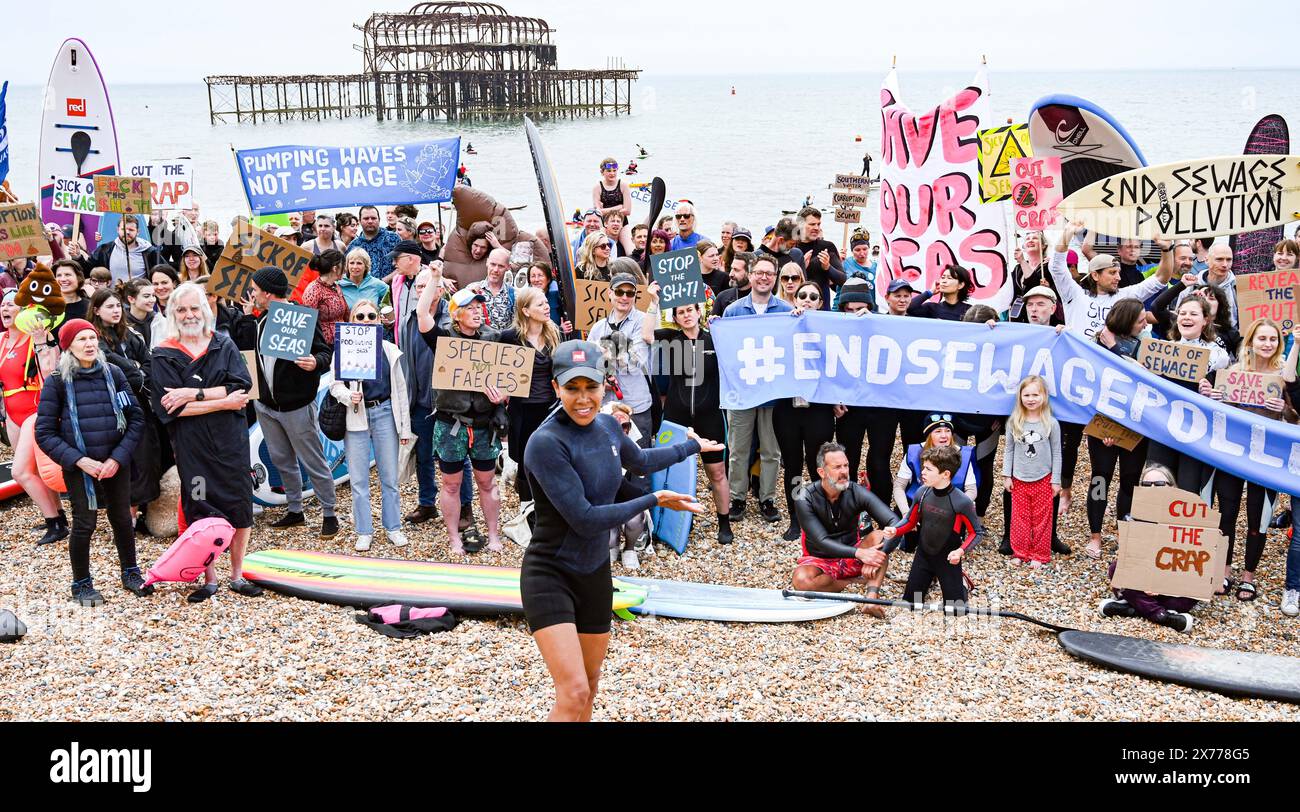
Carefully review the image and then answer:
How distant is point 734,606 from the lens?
682cm

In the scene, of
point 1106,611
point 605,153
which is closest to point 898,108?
point 1106,611

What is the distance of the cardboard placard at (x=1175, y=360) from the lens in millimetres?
7410

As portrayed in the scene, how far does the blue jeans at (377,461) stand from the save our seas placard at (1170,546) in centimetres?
497

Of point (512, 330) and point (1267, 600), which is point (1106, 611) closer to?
point (1267, 600)

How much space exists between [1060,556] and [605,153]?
5998cm

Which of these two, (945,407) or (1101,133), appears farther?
(1101,133)

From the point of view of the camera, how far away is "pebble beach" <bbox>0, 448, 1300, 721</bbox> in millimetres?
5469

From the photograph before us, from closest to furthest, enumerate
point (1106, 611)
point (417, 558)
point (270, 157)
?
point (1106, 611)
point (417, 558)
point (270, 157)

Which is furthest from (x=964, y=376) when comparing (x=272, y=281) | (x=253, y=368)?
(x=253, y=368)

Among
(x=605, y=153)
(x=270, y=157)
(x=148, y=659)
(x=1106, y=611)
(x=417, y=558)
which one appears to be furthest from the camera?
(x=605, y=153)

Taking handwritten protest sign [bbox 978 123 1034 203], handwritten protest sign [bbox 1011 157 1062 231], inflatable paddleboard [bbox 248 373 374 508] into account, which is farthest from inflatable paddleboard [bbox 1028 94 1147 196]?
inflatable paddleboard [bbox 248 373 374 508]

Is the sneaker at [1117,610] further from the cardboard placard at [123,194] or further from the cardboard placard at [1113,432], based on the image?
the cardboard placard at [123,194]

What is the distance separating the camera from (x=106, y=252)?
11664mm

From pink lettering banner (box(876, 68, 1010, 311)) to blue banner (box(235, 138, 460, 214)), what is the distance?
4432mm
